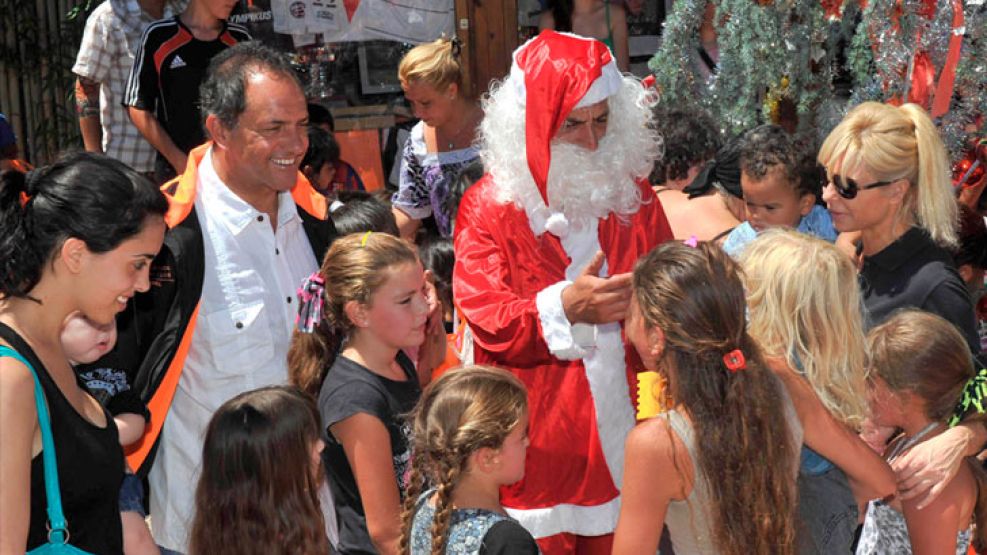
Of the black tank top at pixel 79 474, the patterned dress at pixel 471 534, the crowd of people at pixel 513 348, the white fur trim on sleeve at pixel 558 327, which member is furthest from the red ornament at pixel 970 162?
the black tank top at pixel 79 474

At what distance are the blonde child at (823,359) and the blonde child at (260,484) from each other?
3.68ft

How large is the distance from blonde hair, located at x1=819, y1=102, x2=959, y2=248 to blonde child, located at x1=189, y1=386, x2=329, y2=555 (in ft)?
6.29

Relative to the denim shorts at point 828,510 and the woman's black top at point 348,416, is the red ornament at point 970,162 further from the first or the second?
the woman's black top at point 348,416

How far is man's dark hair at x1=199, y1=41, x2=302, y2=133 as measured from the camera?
3.49 m

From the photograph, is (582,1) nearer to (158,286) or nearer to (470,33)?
(470,33)

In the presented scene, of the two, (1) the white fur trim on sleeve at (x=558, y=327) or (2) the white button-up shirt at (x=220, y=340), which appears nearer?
(1) the white fur trim on sleeve at (x=558, y=327)

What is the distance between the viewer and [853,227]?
11.7 ft

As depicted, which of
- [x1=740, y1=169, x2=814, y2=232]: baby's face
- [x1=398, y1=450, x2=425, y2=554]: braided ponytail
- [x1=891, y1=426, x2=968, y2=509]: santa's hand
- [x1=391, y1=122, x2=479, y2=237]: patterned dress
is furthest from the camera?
[x1=391, y1=122, x2=479, y2=237]: patterned dress

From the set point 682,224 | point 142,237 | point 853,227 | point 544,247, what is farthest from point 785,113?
point 142,237

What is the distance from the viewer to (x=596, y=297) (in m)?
3.08

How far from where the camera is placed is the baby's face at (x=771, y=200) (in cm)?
405

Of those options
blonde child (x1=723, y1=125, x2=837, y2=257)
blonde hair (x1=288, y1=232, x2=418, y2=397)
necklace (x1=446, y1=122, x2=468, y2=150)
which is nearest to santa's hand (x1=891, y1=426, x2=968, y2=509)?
blonde child (x1=723, y1=125, x2=837, y2=257)

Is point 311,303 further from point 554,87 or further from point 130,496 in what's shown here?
point 554,87

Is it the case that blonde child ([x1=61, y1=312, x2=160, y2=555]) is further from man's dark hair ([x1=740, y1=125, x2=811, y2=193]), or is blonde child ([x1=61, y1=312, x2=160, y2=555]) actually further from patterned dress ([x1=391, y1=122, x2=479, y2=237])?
patterned dress ([x1=391, y1=122, x2=479, y2=237])
